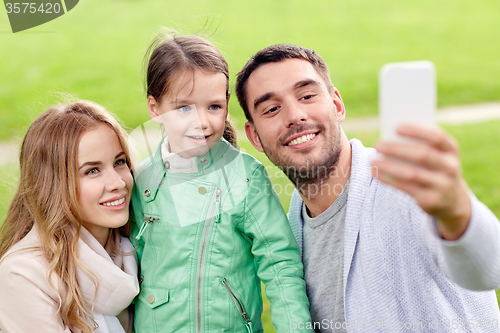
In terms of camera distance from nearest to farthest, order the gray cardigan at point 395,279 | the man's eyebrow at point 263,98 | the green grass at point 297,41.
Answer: the gray cardigan at point 395,279 < the man's eyebrow at point 263,98 < the green grass at point 297,41

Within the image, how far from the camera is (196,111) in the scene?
2.16 m

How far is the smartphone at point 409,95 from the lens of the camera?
1.13m

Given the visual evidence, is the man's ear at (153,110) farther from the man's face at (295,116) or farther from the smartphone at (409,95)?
the smartphone at (409,95)

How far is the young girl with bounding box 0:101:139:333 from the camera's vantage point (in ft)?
6.52

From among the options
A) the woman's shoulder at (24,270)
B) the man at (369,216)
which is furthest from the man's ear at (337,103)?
the woman's shoulder at (24,270)

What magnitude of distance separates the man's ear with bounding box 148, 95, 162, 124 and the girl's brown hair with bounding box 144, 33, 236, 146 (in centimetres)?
2

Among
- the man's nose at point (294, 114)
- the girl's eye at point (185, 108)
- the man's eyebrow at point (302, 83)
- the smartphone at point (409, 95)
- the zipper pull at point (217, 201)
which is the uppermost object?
the smartphone at point (409, 95)

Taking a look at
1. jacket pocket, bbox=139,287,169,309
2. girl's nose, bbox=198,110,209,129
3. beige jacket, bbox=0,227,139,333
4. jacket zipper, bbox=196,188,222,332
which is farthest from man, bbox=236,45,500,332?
beige jacket, bbox=0,227,139,333

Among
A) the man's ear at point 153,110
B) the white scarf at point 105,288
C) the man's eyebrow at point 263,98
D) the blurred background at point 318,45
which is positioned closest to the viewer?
the white scarf at point 105,288

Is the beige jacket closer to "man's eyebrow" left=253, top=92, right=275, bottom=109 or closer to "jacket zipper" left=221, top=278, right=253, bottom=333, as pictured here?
"jacket zipper" left=221, top=278, right=253, bottom=333

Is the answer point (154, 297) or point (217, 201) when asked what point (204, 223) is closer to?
point (217, 201)

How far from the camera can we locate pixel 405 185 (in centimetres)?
113

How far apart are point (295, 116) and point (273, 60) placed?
0.33 meters

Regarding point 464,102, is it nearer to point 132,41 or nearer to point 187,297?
point 132,41
